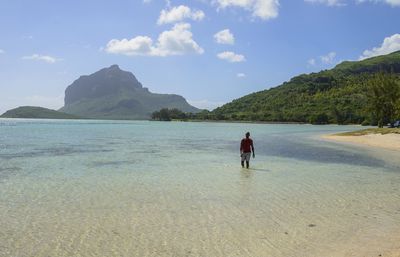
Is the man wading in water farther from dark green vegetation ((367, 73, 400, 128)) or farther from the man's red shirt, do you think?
dark green vegetation ((367, 73, 400, 128))

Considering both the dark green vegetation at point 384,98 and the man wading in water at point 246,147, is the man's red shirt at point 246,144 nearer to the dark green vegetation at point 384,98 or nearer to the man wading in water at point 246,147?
the man wading in water at point 246,147

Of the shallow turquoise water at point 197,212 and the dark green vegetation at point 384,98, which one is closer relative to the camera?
the shallow turquoise water at point 197,212

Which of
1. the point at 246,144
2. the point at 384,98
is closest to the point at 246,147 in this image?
the point at 246,144

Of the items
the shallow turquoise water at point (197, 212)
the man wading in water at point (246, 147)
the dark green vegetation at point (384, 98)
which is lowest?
the shallow turquoise water at point (197, 212)

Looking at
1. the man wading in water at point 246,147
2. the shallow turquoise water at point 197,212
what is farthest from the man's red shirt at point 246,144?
the shallow turquoise water at point 197,212

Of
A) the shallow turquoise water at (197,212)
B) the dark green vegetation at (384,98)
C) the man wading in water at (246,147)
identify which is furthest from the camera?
the dark green vegetation at (384,98)

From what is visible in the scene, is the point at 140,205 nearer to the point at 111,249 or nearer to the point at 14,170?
the point at 111,249

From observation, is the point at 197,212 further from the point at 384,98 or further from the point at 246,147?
the point at 384,98

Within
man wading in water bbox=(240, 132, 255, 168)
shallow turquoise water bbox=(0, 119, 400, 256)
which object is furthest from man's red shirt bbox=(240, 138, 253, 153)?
shallow turquoise water bbox=(0, 119, 400, 256)

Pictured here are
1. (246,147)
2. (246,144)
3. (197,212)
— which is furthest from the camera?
(246,147)

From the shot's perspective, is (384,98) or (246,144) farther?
(384,98)

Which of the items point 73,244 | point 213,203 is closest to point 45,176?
point 213,203

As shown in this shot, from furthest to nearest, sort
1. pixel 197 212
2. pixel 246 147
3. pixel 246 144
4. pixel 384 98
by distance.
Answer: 1. pixel 384 98
2. pixel 246 147
3. pixel 246 144
4. pixel 197 212

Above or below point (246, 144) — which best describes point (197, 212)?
below
